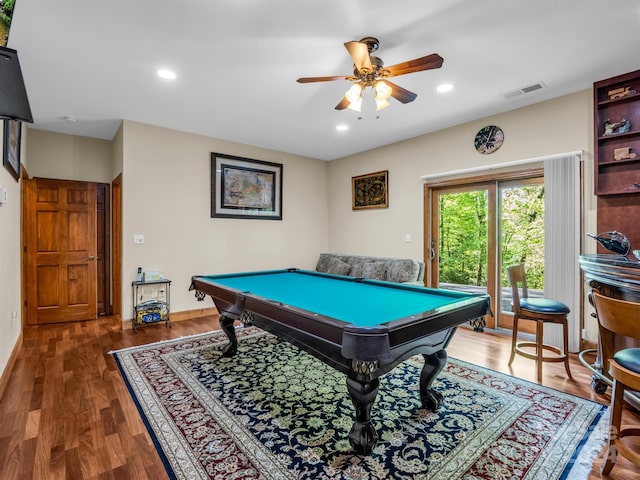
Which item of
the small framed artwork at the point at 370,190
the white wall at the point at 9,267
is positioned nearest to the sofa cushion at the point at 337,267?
Result: the small framed artwork at the point at 370,190

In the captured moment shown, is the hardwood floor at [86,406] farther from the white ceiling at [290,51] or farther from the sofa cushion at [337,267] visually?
the white ceiling at [290,51]

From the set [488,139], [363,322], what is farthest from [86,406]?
[488,139]

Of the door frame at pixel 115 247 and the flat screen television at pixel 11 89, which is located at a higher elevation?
the flat screen television at pixel 11 89

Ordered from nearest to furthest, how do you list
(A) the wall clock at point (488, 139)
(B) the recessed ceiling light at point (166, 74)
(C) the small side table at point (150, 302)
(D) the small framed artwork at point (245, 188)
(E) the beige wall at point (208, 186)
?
1. (B) the recessed ceiling light at point (166, 74)
2. (E) the beige wall at point (208, 186)
3. (A) the wall clock at point (488, 139)
4. (C) the small side table at point (150, 302)
5. (D) the small framed artwork at point (245, 188)

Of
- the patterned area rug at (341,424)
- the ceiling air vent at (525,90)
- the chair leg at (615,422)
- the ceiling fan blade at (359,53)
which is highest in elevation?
the ceiling air vent at (525,90)

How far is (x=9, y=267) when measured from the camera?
292 centimetres

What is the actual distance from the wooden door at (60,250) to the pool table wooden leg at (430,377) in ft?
16.1

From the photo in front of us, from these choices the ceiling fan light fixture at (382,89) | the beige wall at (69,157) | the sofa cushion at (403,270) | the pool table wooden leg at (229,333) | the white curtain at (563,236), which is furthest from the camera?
the beige wall at (69,157)

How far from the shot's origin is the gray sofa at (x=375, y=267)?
4.42m

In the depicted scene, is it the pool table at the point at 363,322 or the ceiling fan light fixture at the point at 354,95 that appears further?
the ceiling fan light fixture at the point at 354,95

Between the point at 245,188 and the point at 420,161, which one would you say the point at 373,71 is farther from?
the point at 245,188

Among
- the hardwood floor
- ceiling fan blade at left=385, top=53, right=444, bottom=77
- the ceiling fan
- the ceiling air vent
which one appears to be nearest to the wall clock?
the ceiling air vent

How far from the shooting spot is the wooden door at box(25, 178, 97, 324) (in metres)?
4.41

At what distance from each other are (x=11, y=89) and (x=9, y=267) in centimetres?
218
